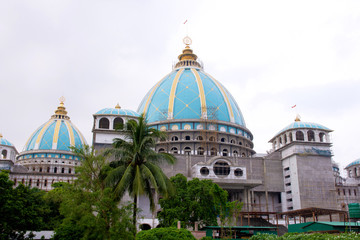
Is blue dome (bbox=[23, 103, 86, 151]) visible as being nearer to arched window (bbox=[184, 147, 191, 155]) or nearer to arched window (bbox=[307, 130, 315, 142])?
arched window (bbox=[184, 147, 191, 155])

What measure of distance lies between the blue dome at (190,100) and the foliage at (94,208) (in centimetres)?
3295

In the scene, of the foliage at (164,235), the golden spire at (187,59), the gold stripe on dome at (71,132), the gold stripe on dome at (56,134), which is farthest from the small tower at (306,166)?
the gold stripe on dome at (56,134)

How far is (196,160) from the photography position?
45.2 meters

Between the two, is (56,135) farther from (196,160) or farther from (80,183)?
(80,183)

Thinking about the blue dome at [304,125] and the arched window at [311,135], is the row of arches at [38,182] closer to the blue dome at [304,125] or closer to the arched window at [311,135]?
the blue dome at [304,125]

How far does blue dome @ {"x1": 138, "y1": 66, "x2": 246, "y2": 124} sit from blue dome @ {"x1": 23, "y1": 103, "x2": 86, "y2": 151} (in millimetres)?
17579

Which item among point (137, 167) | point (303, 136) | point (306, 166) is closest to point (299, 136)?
point (303, 136)

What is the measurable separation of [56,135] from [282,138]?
37944mm

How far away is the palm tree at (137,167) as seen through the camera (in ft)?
65.3

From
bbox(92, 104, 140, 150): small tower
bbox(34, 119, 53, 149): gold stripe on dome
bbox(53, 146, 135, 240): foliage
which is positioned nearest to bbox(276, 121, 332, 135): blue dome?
bbox(92, 104, 140, 150): small tower

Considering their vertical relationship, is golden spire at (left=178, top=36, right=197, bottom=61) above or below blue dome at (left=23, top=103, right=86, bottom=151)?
above

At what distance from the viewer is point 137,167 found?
20.3m

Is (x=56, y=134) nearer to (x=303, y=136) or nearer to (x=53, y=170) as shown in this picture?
(x=53, y=170)

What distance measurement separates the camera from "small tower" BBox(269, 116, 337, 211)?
44.2 meters
